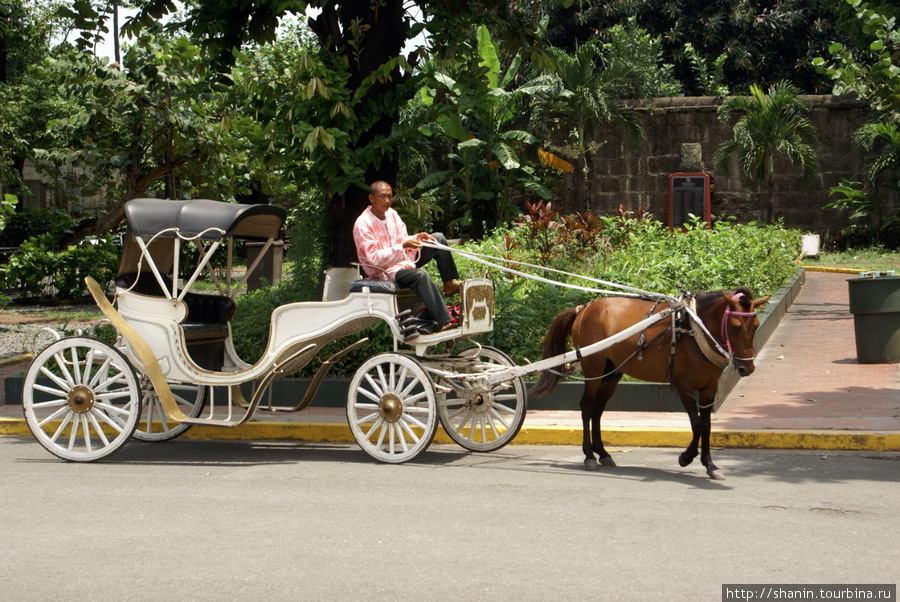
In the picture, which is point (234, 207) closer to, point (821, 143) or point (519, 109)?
point (519, 109)

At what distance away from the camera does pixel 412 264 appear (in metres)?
8.37

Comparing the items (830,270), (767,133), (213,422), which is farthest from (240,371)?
(767,133)

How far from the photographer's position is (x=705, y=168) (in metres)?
28.6

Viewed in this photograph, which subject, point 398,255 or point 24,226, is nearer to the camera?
point 398,255

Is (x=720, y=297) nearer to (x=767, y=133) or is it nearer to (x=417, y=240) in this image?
(x=417, y=240)

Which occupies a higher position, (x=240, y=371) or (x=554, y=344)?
(x=554, y=344)

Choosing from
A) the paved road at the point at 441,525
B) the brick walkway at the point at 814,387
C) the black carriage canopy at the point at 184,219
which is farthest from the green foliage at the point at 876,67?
the black carriage canopy at the point at 184,219

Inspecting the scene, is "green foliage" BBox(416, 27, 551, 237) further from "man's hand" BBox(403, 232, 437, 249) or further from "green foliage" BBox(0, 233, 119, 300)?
"man's hand" BBox(403, 232, 437, 249)

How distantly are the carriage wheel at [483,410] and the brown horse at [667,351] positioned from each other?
0.24 m

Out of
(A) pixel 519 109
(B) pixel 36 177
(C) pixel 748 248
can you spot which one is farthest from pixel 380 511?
(B) pixel 36 177

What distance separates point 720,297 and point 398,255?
→ 259 centimetres

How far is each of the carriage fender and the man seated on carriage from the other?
1.85 meters

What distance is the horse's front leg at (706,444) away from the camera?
7.11m

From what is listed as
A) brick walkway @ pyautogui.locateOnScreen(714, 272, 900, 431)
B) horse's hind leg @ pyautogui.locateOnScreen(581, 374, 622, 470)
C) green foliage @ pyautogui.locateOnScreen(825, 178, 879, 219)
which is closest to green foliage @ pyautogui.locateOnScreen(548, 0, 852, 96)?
green foliage @ pyautogui.locateOnScreen(825, 178, 879, 219)
